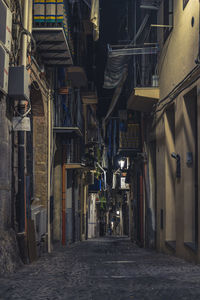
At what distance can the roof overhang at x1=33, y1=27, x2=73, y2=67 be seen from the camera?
9.38m

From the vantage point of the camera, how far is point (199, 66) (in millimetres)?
8000

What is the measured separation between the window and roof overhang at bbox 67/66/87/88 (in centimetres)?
443

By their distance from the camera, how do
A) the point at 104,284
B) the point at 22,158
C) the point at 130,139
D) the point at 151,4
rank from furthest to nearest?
the point at 130,139
the point at 151,4
the point at 22,158
the point at 104,284

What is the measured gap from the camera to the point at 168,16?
1167 cm

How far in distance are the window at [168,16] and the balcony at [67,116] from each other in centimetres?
401

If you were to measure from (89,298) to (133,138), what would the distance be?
46.2ft

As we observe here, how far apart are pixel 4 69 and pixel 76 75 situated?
947 centimetres

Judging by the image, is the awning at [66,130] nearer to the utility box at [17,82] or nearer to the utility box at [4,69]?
the utility box at [17,82]

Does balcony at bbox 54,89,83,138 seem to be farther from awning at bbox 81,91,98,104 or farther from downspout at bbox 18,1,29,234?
awning at bbox 81,91,98,104

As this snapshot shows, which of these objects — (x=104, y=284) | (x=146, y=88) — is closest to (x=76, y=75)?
(x=146, y=88)

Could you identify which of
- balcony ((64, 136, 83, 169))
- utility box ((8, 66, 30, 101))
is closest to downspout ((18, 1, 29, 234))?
utility box ((8, 66, 30, 101))

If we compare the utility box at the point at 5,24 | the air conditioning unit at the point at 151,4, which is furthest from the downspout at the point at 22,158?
the air conditioning unit at the point at 151,4

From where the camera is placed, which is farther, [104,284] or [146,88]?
[146,88]

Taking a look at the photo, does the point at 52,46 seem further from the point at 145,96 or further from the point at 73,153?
the point at 73,153
